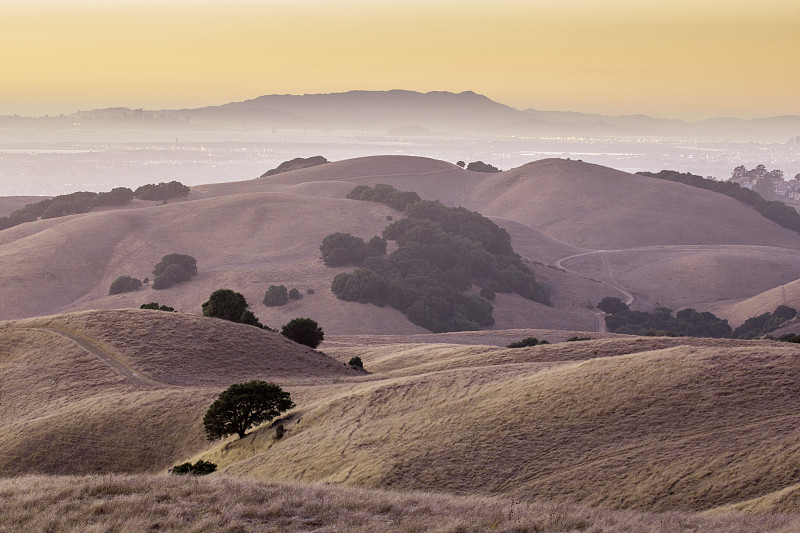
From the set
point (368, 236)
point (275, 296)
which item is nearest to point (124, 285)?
point (275, 296)

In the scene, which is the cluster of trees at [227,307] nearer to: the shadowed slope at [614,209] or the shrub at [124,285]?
the shrub at [124,285]

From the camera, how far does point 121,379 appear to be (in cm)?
3244

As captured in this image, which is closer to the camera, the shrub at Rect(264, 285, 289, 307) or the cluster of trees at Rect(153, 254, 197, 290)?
the shrub at Rect(264, 285, 289, 307)

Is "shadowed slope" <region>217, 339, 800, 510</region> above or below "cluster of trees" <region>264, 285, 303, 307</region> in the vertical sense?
above

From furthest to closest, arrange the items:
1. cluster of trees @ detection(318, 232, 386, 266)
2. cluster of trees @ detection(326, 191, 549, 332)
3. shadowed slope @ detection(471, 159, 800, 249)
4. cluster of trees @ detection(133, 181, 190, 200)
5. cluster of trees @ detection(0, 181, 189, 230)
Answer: cluster of trees @ detection(133, 181, 190, 200) → shadowed slope @ detection(471, 159, 800, 249) → cluster of trees @ detection(0, 181, 189, 230) → cluster of trees @ detection(318, 232, 386, 266) → cluster of trees @ detection(326, 191, 549, 332)

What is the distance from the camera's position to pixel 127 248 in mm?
96250

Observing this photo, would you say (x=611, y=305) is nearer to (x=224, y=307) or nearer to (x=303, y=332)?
(x=303, y=332)

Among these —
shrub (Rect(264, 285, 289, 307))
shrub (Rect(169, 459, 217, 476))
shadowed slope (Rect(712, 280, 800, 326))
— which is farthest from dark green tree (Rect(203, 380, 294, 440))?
shadowed slope (Rect(712, 280, 800, 326))

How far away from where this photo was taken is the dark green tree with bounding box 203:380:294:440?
26062 mm

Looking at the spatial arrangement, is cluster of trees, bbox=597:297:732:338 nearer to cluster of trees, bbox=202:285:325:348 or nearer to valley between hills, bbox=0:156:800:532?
valley between hills, bbox=0:156:800:532

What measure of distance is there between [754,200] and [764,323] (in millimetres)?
84032

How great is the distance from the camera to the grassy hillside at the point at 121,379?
87.2 feet

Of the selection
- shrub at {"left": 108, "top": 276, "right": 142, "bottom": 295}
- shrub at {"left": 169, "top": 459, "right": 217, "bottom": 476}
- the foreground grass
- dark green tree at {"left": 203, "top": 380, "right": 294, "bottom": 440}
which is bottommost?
shrub at {"left": 108, "top": 276, "right": 142, "bottom": 295}

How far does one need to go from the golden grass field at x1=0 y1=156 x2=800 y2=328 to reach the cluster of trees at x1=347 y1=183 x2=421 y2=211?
9.05 ft
